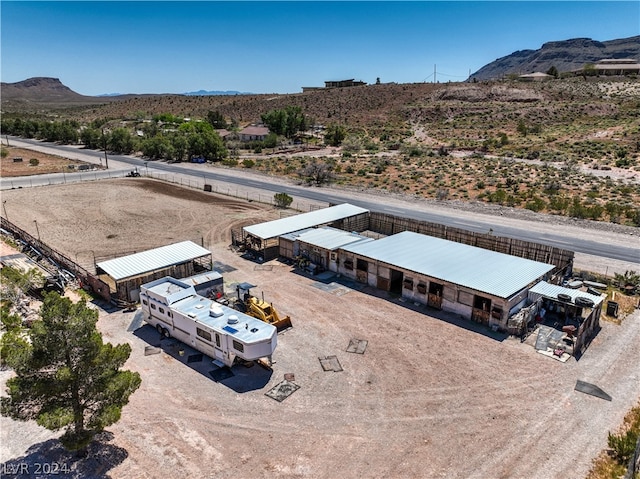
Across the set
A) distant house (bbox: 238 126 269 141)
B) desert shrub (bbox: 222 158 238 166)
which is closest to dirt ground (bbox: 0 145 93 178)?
desert shrub (bbox: 222 158 238 166)

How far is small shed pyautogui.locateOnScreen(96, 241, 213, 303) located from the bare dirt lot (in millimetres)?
1938

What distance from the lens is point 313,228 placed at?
133 feet

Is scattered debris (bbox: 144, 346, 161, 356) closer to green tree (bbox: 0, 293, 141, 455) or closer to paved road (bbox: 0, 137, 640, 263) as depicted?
green tree (bbox: 0, 293, 141, 455)

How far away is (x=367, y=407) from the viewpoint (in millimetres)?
19406

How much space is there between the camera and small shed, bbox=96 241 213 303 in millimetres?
29172

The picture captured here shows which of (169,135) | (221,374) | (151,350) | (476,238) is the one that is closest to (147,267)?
(151,350)

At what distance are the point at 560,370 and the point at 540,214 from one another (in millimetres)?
31539

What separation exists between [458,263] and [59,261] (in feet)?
99.8

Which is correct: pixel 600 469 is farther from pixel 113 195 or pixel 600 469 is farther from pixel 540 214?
pixel 113 195

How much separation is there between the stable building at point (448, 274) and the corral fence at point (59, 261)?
1730cm

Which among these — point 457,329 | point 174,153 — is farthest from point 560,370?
point 174,153

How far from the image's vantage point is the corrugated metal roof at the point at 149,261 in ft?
96.1

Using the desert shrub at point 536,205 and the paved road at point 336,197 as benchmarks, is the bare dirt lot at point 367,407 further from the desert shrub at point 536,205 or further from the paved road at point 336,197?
the desert shrub at point 536,205

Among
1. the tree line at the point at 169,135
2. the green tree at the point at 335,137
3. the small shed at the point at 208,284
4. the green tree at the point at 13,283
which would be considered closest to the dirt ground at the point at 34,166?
the tree line at the point at 169,135
